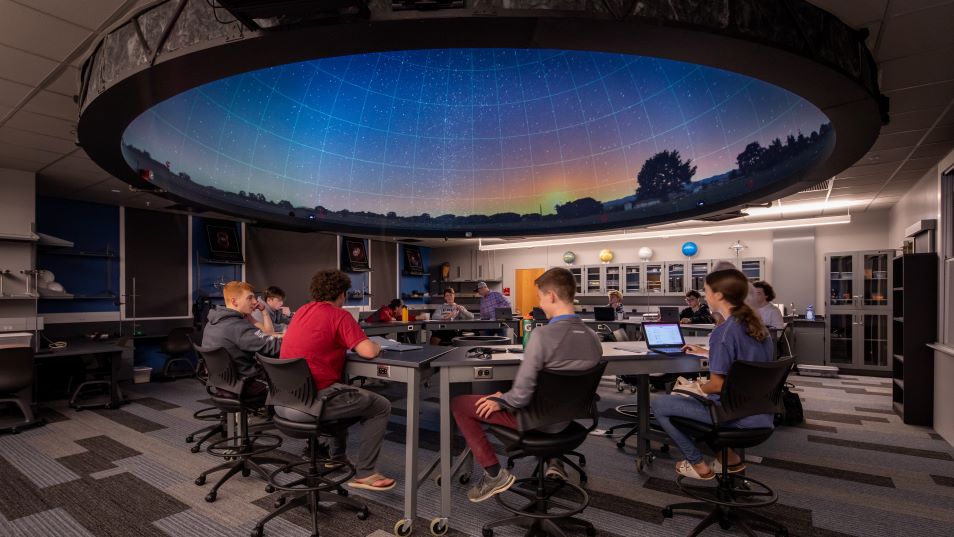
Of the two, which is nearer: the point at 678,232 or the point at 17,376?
the point at 17,376

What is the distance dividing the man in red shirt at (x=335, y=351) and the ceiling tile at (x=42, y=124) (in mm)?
3674

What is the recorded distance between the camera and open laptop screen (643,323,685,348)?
3.59 m

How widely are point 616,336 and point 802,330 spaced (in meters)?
5.60

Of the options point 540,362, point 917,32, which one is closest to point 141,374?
point 540,362

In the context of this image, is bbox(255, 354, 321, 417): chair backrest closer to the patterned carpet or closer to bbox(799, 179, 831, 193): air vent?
the patterned carpet

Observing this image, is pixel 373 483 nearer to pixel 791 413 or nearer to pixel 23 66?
pixel 23 66

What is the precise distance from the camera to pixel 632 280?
36.2 feet

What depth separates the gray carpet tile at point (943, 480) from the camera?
11.1 feet

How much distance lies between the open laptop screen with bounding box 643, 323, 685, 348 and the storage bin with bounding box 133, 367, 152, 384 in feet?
25.5

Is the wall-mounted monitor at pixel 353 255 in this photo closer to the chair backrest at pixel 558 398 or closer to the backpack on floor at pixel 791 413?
the backpack on floor at pixel 791 413

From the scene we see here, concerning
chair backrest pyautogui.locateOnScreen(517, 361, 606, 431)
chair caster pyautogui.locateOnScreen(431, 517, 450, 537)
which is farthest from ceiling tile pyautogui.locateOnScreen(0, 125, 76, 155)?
chair backrest pyautogui.locateOnScreen(517, 361, 606, 431)

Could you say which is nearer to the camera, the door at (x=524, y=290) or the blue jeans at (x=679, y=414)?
the blue jeans at (x=679, y=414)

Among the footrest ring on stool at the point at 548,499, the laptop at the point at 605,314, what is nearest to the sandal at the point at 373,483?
the footrest ring on stool at the point at 548,499

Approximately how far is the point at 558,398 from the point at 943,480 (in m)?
3.45
